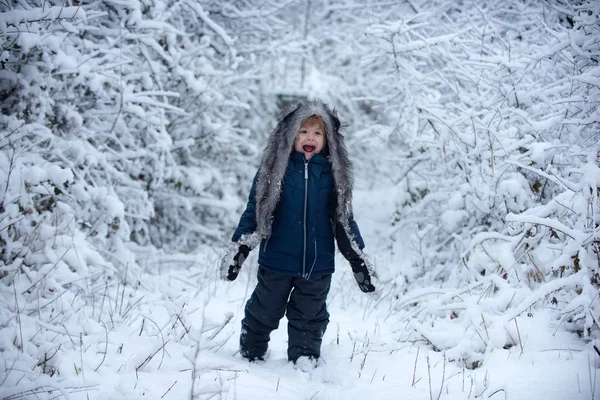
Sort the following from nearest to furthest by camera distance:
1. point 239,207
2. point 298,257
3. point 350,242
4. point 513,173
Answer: point 298,257 < point 350,242 < point 513,173 < point 239,207

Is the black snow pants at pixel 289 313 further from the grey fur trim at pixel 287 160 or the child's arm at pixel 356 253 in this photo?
the grey fur trim at pixel 287 160

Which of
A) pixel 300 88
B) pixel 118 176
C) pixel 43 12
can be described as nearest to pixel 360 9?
pixel 300 88

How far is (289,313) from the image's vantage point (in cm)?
287

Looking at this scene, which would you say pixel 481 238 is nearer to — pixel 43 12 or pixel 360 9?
pixel 43 12

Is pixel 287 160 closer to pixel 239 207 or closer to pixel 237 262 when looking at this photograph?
pixel 237 262

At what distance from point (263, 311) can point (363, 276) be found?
71cm

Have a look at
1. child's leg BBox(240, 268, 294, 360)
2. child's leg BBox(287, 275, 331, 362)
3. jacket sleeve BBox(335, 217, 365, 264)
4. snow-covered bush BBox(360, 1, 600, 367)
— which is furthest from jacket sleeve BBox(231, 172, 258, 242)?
snow-covered bush BBox(360, 1, 600, 367)

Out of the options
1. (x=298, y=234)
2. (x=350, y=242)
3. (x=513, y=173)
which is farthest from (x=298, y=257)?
(x=513, y=173)

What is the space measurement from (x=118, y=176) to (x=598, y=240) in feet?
15.7

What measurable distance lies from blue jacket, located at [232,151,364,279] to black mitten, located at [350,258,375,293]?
123 millimetres

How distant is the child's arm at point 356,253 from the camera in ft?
9.23

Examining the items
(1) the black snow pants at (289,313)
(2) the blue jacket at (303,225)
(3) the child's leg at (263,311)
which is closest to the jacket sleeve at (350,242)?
(2) the blue jacket at (303,225)

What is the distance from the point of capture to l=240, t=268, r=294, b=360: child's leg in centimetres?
277

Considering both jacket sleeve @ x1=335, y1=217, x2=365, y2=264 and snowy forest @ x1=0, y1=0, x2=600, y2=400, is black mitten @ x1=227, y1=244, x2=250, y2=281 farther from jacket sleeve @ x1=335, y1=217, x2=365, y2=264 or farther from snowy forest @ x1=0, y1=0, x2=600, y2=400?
jacket sleeve @ x1=335, y1=217, x2=365, y2=264
